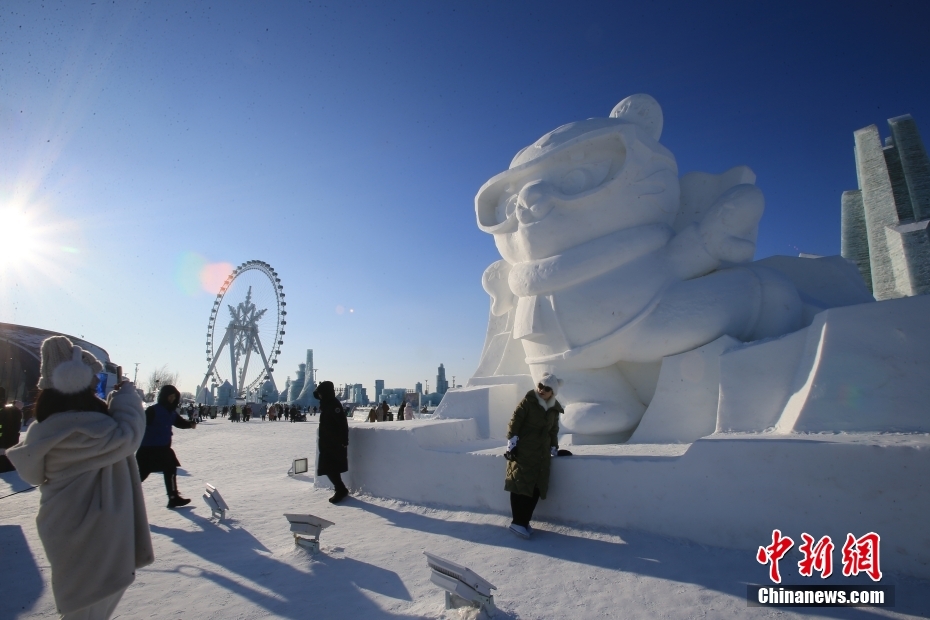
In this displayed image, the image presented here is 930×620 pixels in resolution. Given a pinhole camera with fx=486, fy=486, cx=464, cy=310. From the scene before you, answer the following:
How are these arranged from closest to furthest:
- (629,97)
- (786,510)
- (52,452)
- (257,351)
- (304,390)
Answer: (52,452), (786,510), (629,97), (257,351), (304,390)

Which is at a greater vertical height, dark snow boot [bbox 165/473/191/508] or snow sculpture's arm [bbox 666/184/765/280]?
snow sculpture's arm [bbox 666/184/765/280]

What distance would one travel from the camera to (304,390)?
1893 inches

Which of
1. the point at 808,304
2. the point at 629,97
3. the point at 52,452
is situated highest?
the point at 629,97

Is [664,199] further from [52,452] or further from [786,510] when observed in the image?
[52,452]

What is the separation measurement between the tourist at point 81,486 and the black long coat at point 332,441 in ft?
8.69

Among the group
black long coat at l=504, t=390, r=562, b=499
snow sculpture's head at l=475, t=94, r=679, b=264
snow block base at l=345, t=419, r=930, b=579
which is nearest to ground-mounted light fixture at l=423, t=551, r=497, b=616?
black long coat at l=504, t=390, r=562, b=499

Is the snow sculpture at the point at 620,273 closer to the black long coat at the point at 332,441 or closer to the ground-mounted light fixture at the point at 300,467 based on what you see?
the black long coat at the point at 332,441

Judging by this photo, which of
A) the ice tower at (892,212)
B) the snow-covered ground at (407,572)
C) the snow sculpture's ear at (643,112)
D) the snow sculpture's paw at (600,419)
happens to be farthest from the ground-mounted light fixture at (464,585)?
the ice tower at (892,212)

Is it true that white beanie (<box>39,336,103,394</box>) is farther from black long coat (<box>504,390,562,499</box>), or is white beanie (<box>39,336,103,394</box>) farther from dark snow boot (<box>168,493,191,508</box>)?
dark snow boot (<box>168,493,191,508</box>)

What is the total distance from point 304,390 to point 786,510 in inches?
1942

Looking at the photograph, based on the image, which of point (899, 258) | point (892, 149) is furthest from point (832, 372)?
point (892, 149)

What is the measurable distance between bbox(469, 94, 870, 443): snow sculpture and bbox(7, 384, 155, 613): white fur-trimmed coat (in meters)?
3.41

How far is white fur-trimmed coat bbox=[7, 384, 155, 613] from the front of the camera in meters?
1.64

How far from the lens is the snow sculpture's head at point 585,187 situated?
15.0ft
